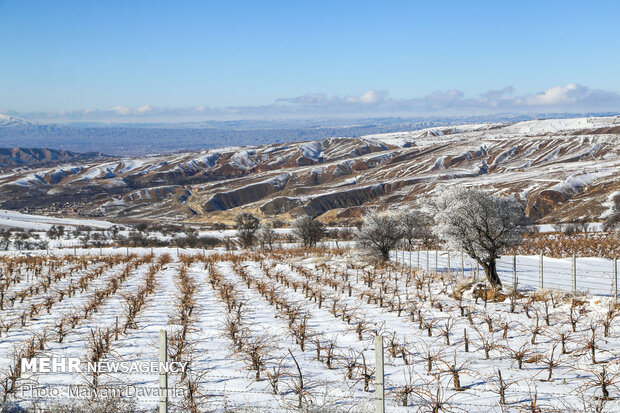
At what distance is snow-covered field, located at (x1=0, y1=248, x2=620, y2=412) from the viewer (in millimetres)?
7445

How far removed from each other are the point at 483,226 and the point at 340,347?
361 inches

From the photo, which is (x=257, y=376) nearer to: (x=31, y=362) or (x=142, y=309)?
(x=31, y=362)

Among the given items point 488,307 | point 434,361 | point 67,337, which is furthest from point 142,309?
point 488,307

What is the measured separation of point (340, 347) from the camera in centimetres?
1005

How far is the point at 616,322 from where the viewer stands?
34.9 feet

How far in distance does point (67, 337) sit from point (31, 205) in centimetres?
18390

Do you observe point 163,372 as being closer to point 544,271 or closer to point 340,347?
point 340,347

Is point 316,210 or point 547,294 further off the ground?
point 547,294

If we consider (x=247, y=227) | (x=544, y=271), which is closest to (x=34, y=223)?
(x=247, y=227)

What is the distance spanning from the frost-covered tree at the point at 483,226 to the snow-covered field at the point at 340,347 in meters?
1.81

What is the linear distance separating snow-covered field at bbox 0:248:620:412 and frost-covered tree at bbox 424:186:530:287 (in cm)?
181

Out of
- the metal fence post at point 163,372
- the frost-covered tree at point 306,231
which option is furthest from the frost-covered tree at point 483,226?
the frost-covered tree at point 306,231

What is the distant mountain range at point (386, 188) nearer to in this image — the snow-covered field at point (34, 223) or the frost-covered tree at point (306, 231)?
the snow-covered field at point (34, 223)

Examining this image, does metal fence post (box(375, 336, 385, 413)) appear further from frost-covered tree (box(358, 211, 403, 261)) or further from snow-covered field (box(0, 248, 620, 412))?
frost-covered tree (box(358, 211, 403, 261))
